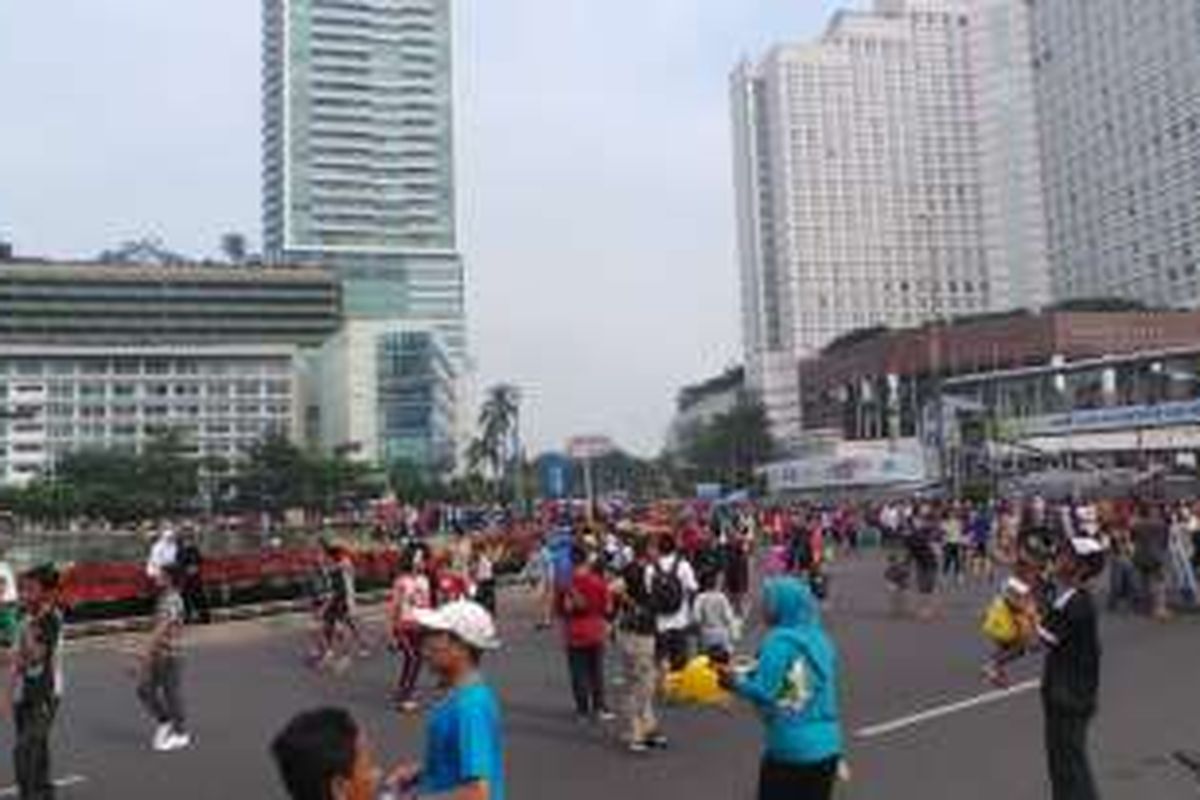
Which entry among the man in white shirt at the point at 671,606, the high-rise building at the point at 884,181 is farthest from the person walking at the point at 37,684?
the high-rise building at the point at 884,181

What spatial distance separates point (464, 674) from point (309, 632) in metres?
21.8

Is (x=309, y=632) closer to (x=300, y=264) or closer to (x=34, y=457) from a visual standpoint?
(x=34, y=457)

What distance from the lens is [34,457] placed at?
167 meters

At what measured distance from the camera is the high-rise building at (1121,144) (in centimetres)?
14212

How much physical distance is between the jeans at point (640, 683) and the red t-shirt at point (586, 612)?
0.68 meters

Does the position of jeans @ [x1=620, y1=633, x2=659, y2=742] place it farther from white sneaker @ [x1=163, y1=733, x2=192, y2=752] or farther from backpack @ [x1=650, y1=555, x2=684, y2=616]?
white sneaker @ [x1=163, y1=733, x2=192, y2=752]

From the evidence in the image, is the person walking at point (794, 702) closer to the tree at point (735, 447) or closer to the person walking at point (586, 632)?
the person walking at point (586, 632)

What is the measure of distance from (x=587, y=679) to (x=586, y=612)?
0.67 m

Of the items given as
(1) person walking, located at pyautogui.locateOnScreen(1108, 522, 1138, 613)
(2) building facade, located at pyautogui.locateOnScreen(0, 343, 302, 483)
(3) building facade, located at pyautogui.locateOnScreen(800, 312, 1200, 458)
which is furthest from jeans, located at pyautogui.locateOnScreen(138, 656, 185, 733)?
(2) building facade, located at pyautogui.locateOnScreen(0, 343, 302, 483)

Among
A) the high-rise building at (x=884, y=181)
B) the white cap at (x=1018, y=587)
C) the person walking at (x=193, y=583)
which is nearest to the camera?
the white cap at (x=1018, y=587)

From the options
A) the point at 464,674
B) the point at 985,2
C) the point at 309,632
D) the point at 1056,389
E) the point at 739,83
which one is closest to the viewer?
the point at 464,674

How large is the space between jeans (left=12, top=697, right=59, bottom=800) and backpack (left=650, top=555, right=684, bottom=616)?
5074mm

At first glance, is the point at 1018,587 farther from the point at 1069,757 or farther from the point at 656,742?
the point at 1069,757

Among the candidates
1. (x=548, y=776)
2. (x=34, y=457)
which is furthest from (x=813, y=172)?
(x=548, y=776)
